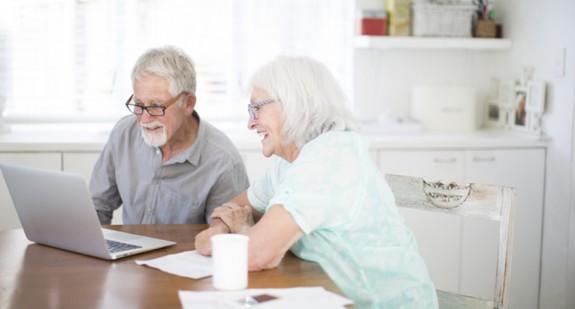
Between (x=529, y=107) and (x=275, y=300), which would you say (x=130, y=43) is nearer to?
(x=529, y=107)

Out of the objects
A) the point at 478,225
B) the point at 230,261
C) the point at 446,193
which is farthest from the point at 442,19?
the point at 230,261

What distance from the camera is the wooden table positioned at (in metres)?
1.77

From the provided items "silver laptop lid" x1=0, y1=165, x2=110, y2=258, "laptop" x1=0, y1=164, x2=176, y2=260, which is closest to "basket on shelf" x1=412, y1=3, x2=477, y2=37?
"laptop" x1=0, y1=164, x2=176, y2=260

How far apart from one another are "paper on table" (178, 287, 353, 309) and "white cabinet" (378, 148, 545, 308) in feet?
7.04

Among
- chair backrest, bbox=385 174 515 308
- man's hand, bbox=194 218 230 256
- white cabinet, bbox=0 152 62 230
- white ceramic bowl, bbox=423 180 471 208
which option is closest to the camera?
man's hand, bbox=194 218 230 256

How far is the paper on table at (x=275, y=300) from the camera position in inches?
66.4

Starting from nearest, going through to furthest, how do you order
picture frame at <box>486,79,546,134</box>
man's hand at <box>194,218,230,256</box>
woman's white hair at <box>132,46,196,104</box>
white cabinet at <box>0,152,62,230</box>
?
1. man's hand at <box>194,218,230,256</box>
2. woman's white hair at <box>132,46,196,104</box>
3. white cabinet at <box>0,152,62,230</box>
4. picture frame at <box>486,79,546,134</box>

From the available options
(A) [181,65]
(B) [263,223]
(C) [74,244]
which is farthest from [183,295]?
(A) [181,65]

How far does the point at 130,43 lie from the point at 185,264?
7.81 ft

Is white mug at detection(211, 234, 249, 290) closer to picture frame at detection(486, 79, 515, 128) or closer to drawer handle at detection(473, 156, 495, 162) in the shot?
drawer handle at detection(473, 156, 495, 162)

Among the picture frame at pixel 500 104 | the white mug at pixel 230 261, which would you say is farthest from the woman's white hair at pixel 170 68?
the picture frame at pixel 500 104

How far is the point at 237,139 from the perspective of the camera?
382 centimetres

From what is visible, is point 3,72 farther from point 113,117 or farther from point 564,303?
point 564,303

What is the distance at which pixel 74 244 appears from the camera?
2.13 metres
